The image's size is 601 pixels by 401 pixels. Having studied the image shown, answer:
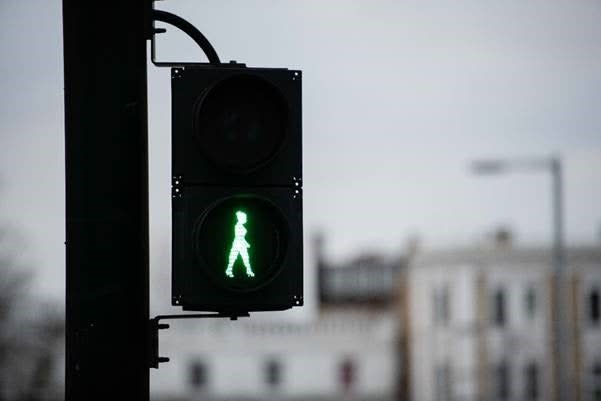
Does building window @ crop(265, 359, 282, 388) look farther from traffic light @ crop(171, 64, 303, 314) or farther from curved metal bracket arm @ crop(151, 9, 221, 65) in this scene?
traffic light @ crop(171, 64, 303, 314)

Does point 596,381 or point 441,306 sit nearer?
point 596,381

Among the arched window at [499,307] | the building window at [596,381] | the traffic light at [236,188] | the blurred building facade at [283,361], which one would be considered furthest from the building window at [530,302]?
the traffic light at [236,188]

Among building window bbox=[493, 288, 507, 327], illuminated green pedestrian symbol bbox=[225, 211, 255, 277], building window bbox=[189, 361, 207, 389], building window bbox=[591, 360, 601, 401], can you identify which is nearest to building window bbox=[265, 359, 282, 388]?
building window bbox=[189, 361, 207, 389]

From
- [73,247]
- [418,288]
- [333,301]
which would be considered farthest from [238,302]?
[333,301]

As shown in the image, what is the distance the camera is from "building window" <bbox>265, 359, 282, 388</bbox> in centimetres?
7631

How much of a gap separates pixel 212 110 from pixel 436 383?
199ft

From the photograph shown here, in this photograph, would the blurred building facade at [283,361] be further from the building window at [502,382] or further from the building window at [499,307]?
the building window at [502,382]

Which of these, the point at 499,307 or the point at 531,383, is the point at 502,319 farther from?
the point at 531,383

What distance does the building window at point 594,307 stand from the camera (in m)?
59.1

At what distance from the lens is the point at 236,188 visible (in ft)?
15.9

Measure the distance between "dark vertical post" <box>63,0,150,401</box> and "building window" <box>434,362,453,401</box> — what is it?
58645mm

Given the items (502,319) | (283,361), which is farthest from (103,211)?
(283,361)

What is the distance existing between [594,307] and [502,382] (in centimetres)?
534

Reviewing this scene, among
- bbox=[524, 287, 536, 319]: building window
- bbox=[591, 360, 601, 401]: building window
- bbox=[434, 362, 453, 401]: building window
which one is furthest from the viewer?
bbox=[434, 362, 453, 401]: building window
